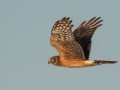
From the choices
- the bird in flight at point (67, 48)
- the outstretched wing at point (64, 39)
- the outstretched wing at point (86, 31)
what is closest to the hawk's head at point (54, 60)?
the bird in flight at point (67, 48)

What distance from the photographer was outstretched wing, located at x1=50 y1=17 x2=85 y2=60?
14.6 metres

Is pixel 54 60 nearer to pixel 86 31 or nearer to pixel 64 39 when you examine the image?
pixel 64 39

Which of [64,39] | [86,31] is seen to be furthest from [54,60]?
[86,31]

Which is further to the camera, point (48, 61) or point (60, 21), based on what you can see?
point (48, 61)

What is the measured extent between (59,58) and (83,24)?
327cm

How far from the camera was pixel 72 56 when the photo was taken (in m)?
15.4

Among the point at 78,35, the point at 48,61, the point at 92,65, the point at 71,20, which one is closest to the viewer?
the point at 71,20

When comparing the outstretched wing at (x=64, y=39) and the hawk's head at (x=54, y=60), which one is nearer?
the outstretched wing at (x=64, y=39)

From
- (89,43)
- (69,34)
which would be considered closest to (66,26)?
(69,34)

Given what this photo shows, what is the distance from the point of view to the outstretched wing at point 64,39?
1461 cm

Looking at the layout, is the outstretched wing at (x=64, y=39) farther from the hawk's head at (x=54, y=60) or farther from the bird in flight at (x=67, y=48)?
the hawk's head at (x=54, y=60)

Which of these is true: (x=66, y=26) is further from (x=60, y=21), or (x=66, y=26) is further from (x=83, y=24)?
(x=83, y=24)

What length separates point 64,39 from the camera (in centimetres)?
1484

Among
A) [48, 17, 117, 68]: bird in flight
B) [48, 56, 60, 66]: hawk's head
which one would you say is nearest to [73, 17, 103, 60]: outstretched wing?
[48, 17, 117, 68]: bird in flight
